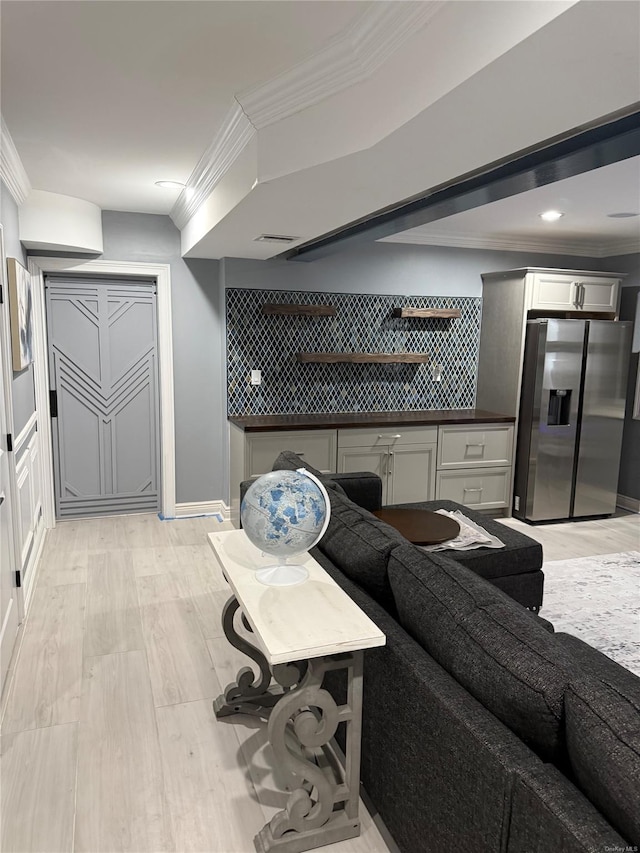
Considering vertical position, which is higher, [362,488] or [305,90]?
[305,90]

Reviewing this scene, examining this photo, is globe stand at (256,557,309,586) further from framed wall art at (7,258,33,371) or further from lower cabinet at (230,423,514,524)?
lower cabinet at (230,423,514,524)

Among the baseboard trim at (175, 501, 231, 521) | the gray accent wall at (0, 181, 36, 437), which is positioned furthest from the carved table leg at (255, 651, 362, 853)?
the baseboard trim at (175, 501, 231, 521)

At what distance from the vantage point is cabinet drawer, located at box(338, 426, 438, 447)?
4699 mm

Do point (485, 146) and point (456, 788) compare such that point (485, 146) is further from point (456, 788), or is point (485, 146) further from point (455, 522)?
point (455, 522)

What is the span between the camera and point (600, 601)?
3648 millimetres

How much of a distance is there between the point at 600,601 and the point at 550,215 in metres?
2.64

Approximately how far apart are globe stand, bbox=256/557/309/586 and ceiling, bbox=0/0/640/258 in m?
1.39

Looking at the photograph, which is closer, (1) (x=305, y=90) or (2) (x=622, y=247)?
(1) (x=305, y=90)

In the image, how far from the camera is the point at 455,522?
339 centimetres

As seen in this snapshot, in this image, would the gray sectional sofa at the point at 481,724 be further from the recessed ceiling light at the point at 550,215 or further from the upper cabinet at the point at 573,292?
the upper cabinet at the point at 573,292

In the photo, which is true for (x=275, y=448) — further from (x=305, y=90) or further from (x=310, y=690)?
(x=310, y=690)

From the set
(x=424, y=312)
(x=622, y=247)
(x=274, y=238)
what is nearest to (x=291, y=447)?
(x=274, y=238)

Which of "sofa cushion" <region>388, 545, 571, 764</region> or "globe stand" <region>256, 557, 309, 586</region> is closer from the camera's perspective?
"sofa cushion" <region>388, 545, 571, 764</region>

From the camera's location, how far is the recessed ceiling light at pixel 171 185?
3.70 metres
